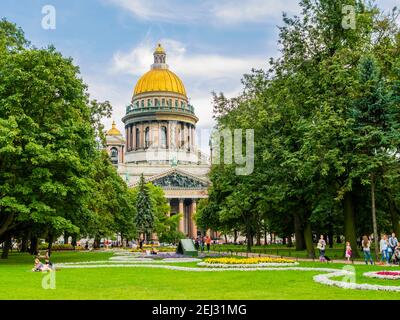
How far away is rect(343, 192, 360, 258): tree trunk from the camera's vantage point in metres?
36.4

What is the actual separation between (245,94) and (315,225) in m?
12.6

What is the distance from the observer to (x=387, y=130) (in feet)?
107

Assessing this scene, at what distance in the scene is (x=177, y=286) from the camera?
19.5 metres

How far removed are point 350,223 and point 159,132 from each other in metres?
105

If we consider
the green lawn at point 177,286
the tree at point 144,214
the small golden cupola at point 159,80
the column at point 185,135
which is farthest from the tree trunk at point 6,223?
the column at point 185,135

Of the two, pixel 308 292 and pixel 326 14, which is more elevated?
pixel 326 14

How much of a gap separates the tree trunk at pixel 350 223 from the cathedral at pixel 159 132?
301 ft

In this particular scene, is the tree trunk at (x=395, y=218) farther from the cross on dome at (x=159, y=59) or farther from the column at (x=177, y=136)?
the cross on dome at (x=159, y=59)

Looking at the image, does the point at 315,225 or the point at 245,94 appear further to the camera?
the point at 315,225

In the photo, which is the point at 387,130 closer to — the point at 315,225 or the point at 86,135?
the point at 86,135

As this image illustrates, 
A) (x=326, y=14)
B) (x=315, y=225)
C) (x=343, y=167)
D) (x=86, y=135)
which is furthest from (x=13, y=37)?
(x=315, y=225)

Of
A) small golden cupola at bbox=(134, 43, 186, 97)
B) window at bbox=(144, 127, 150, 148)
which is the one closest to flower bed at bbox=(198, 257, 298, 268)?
window at bbox=(144, 127, 150, 148)

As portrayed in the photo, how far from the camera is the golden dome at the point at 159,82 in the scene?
14038 centimetres
